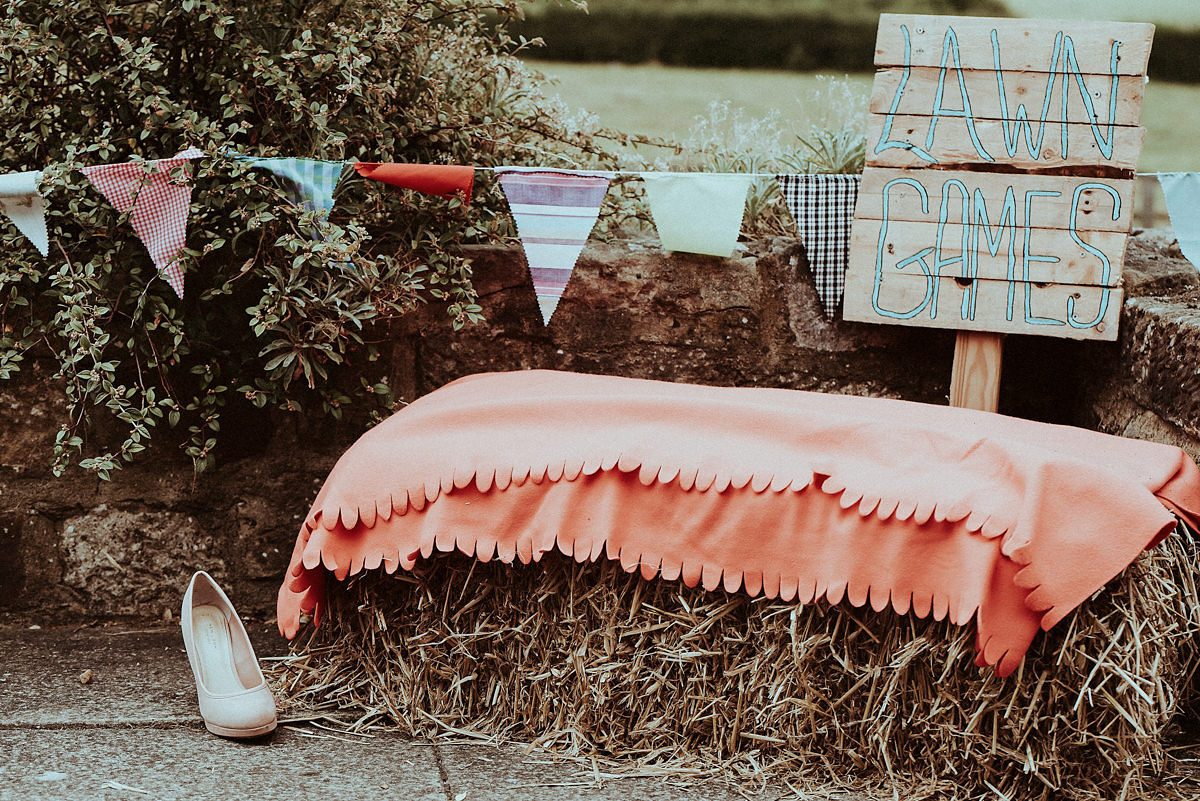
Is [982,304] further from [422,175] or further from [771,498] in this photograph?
[422,175]

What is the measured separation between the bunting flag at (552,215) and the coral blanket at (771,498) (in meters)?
0.42

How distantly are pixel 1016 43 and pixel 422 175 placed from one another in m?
1.48

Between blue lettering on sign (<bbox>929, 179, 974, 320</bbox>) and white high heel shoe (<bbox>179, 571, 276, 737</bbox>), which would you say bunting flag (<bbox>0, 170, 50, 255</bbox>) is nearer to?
white high heel shoe (<bbox>179, 571, 276, 737</bbox>)

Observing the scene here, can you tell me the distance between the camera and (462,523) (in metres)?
1.99

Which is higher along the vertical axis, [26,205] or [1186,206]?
[1186,206]

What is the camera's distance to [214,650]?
2.21 meters

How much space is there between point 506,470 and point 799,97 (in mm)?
2128

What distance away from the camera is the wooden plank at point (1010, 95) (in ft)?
8.00

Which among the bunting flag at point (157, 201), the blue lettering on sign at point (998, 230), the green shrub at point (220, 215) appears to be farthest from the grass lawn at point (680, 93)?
the bunting flag at point (157, 201)

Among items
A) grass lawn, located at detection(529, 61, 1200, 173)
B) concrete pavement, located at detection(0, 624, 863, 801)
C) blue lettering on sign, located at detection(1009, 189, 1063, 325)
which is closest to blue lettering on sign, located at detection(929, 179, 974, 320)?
→ blue lettering on sign, located at detection(1009, 189, 1063, 325)

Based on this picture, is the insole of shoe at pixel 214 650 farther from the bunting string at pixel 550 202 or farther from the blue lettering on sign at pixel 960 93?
the blue lettering on sign at pixel 960 93

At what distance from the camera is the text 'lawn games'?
2.45 meters

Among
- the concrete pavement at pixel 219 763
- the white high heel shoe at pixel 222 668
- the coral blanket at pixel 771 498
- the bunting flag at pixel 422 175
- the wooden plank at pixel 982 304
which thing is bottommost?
the concrete pavement at pixel 219 763

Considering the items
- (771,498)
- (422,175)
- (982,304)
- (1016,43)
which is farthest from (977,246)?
(422,175)
